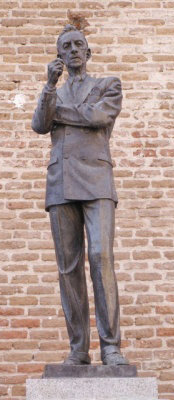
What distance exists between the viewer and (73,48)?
5059mm

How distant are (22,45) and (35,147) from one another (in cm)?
97

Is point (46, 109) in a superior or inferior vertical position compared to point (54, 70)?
inferior

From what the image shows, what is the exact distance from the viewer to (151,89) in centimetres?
786

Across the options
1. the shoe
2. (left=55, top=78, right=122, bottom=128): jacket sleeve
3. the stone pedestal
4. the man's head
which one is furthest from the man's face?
the stone pedestal

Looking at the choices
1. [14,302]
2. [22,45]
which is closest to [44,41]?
[22,45]

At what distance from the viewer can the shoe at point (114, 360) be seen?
4.53 m

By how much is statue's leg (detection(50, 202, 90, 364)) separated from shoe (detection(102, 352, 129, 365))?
8.7 inches

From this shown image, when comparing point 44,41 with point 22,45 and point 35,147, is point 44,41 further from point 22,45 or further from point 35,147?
point 35,147

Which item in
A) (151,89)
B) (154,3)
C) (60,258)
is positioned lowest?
(60,258)

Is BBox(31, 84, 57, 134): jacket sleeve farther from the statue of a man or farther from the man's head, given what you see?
the man's head

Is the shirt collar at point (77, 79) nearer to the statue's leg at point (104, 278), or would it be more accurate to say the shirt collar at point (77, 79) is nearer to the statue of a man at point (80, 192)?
the statue of a man at point (80, 192)

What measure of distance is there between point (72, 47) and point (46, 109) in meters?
0.41

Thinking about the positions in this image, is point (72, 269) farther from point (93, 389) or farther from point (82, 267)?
point (93, 389)

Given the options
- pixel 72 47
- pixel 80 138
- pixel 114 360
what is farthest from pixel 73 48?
pixel 114 360
